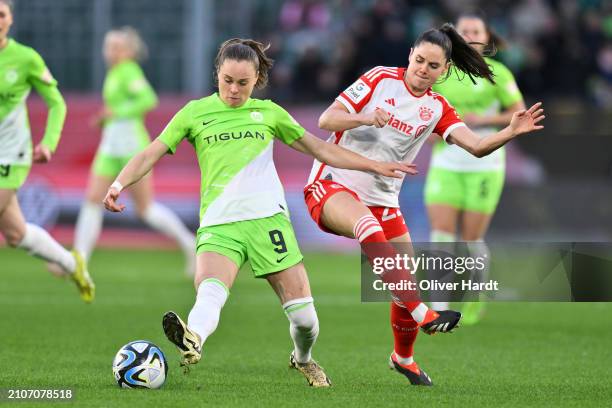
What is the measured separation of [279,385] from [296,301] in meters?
0.56

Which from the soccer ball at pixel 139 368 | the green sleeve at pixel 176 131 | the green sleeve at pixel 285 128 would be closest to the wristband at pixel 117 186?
the green sleeve at pixel 176 131

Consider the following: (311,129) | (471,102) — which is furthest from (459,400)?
(311,129)

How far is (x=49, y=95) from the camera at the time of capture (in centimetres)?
964

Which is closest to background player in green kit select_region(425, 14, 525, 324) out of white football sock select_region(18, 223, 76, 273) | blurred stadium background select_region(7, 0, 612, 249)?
white football sock select_region(18, 223, 76, 273)

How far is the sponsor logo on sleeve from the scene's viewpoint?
24.6 feet

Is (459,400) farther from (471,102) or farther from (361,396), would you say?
(471,102)

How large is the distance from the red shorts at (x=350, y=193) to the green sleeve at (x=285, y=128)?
21.1 inches

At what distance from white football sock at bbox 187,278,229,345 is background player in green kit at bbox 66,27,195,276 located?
7.03 meters

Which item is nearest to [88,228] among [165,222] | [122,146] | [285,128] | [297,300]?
[165,222]

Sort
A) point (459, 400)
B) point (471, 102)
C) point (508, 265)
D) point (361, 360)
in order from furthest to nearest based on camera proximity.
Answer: point (508, 265)
point (471, 102)
point (361, 360)
point (459, 400)

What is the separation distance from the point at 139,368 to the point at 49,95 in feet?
11.5

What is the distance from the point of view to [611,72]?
19297mm

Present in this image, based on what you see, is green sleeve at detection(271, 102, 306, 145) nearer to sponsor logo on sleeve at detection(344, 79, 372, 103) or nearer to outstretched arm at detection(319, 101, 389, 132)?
outstretched arm at detection(319, 101, 389, 132)

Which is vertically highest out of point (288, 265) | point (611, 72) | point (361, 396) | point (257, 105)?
point (257, 105)
